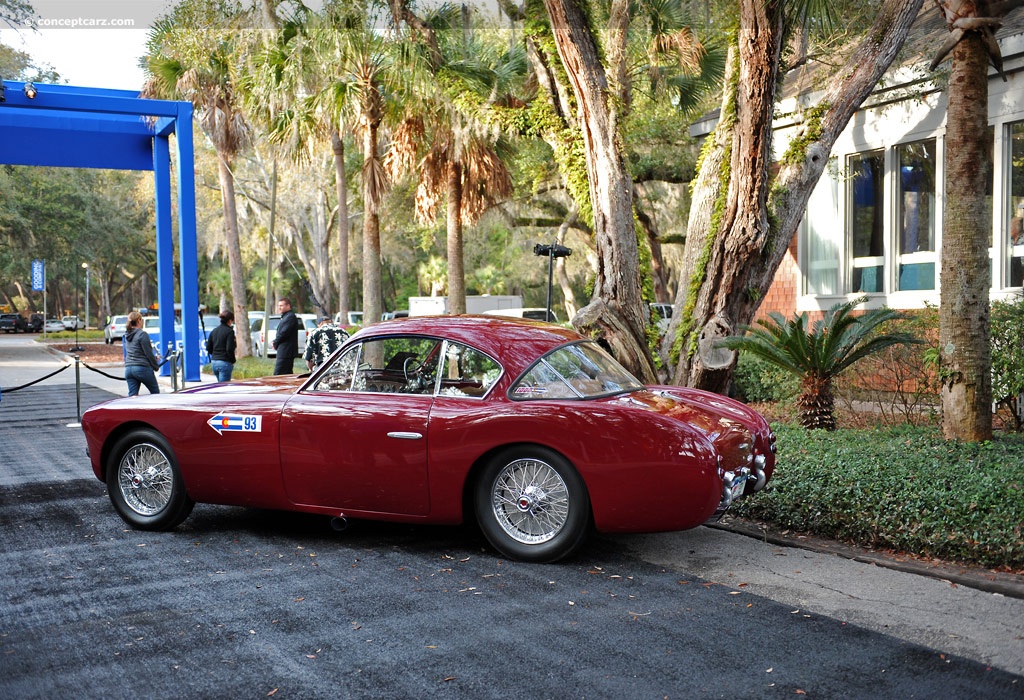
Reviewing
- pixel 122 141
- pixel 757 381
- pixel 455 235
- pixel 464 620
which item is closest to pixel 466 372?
pixel 464 620

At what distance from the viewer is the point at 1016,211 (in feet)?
39.7

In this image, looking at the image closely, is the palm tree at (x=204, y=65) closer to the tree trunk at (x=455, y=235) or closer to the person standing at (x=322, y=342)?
the tree trunk at (x=455, y=235)

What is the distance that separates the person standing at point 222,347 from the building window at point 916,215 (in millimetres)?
10680

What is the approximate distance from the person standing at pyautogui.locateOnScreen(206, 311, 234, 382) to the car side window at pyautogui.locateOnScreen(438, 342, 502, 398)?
10385 millimetres

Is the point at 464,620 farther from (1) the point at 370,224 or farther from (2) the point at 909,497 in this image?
(1) the point at 370,224

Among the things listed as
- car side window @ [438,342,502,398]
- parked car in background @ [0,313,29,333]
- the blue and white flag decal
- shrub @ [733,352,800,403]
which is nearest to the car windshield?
car side window @ [438,342,502,398]

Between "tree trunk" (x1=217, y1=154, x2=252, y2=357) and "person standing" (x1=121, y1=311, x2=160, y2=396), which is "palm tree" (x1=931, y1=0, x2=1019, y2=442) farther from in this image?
"tree trunk" (x1=217, y1=154, x2=252, y2=357)

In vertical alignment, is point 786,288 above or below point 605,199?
below

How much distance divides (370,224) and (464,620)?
1675 centimetres

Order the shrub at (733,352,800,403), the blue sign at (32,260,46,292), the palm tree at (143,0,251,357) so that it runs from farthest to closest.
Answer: the blue sign at (32,260,46,292) → the palm tree at (143,0,251,357) → the shrub at (733,352,800,403)

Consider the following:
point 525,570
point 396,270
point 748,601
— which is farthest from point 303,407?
point 396,270

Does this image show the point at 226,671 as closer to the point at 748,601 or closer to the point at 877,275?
the point at 748,601

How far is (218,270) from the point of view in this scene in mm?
63156

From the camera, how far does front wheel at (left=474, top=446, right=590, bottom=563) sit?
556cm
